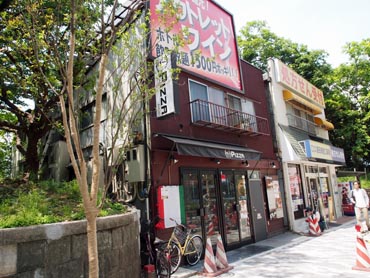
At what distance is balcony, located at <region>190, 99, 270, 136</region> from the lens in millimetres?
9805

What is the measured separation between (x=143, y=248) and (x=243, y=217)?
16.7ft

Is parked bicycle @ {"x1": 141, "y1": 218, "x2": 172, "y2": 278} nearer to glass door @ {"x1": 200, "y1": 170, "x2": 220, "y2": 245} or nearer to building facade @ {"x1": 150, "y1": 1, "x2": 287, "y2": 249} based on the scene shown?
building facade @ {"x1": 150, "y1": 1, "x2": 287, "y2": 249}

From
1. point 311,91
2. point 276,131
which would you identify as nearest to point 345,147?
point 311,91

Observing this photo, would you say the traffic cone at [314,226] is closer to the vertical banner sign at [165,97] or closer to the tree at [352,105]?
the vertical banner sign at [165,97]

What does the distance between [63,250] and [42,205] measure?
4.36 ft

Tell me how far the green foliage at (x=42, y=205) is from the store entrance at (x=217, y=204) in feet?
9.78

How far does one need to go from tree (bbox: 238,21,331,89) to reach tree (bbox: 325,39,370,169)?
1.59m

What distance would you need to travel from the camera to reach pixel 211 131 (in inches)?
407

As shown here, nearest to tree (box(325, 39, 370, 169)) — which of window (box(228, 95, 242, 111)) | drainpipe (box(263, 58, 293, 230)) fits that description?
drainpipe (box(263, 58, 293, 230))

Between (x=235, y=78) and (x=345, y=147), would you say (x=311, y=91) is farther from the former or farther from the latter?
(x=345, y=147)

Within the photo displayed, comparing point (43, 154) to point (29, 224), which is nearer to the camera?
point (29, 224)

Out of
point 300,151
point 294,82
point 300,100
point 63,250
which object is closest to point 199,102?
point 300,151

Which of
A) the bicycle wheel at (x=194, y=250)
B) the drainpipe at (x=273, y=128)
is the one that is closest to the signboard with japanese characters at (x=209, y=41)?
the drainpipe at (x=273, y=128)

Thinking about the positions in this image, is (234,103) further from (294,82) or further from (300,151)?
(294,82)
